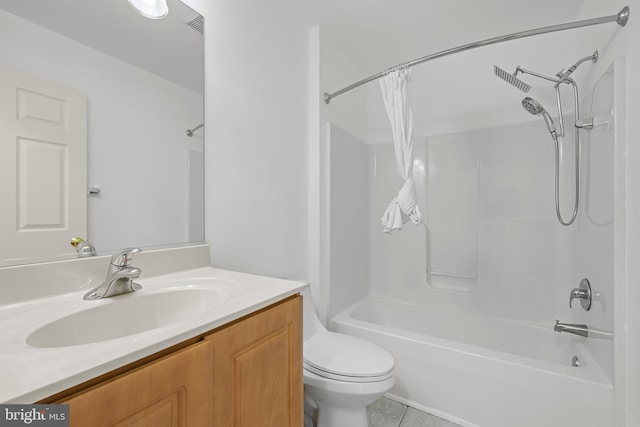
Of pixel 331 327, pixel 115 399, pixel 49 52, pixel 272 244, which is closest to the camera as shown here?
pixel 115 399

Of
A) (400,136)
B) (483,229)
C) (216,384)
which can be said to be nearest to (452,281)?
(483,229)

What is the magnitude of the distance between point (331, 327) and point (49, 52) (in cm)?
179

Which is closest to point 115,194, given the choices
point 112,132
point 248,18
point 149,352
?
point 112,132

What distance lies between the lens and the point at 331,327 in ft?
5.81

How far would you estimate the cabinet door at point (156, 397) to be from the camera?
407 mm

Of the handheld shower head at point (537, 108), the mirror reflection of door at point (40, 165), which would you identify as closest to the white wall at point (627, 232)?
the handheld shower head at point (537, 108)

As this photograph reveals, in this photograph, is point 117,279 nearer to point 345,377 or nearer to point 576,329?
point 345,377

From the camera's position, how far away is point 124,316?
2.49ft

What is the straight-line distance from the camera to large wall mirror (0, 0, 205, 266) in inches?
28.1

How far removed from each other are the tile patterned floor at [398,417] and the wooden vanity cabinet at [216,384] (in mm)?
819

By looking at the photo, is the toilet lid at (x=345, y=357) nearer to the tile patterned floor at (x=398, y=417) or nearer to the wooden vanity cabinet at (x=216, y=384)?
the wooden vanity cabinet at (x=216, y=384)

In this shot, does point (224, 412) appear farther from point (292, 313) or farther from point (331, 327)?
point (331, 327)

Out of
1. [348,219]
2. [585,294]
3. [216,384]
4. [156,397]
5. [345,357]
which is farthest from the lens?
[348,219]

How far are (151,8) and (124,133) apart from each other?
0.50 metres
